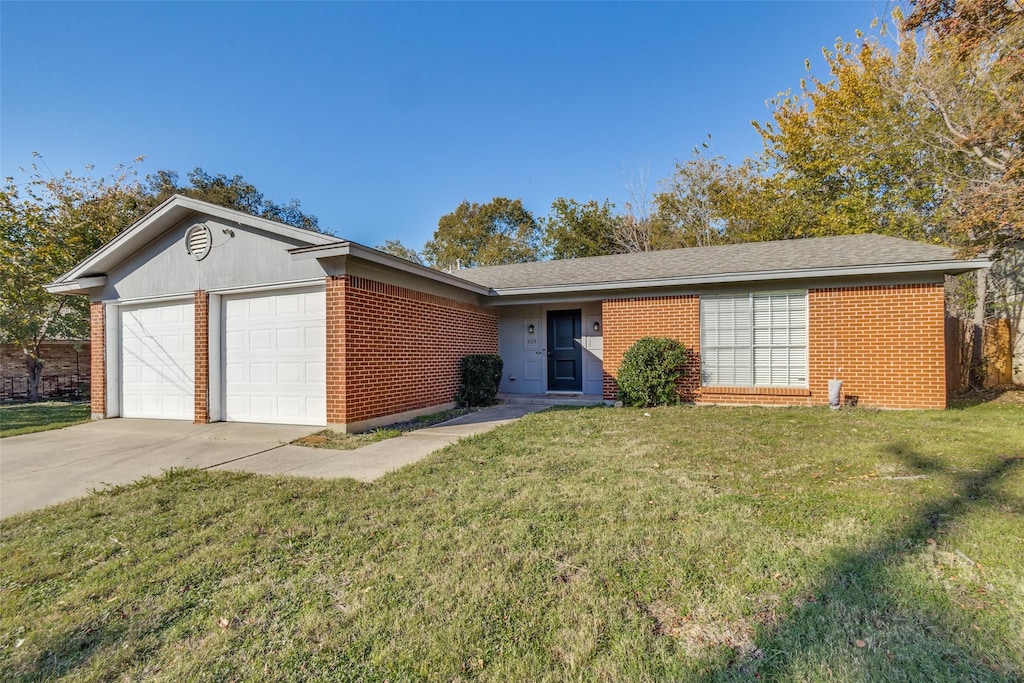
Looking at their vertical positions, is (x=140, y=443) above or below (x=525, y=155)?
below

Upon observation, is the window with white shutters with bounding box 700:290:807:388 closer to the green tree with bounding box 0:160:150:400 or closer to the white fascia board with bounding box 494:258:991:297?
the white fascia board with bounding box 494:258:991:297

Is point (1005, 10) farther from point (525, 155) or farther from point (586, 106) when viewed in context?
point (525, 155)

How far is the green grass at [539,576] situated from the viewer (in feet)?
6.48

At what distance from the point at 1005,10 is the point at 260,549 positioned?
34.6ft

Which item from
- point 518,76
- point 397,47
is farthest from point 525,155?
point 397,47

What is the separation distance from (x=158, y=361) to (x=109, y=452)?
338cm

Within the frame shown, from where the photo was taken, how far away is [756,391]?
9117 mm

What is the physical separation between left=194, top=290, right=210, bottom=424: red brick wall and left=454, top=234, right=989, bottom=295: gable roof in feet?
19.1

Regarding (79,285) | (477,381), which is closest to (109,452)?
(79,285)

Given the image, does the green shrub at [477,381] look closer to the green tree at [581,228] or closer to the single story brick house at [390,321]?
the single story brick house at [390,321]

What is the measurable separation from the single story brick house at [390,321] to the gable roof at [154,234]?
0.04 meters

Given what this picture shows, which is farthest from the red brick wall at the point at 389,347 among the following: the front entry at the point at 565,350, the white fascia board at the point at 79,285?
the white fascia board at the point at 79,285

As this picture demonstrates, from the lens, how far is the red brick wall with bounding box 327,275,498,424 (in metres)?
7.17

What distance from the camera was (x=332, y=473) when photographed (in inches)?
195
